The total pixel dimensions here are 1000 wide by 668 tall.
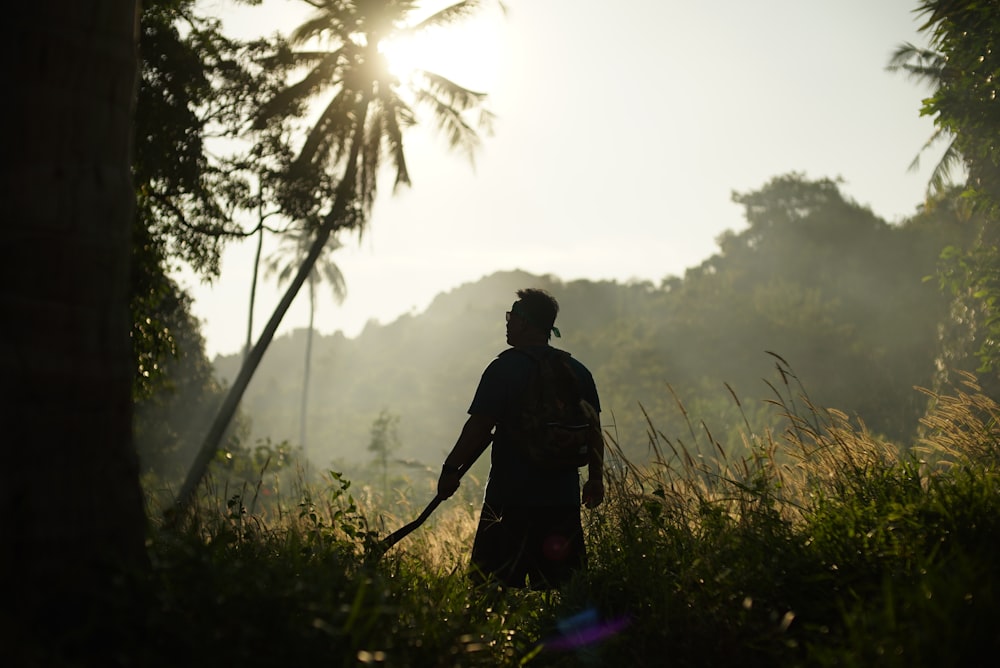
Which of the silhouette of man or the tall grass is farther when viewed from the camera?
the silhouette of man

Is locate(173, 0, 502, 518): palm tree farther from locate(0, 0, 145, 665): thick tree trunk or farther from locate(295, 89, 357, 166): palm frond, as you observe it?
locate(0, 0, 145, 665): thick tree trunk

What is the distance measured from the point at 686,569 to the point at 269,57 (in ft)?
34.7

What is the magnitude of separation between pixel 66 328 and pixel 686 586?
2.61m

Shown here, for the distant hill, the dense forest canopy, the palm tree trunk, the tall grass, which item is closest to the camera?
the tall grass

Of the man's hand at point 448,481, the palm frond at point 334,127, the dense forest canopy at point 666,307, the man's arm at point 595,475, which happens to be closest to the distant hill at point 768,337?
the dense forest canopy at point 666,307

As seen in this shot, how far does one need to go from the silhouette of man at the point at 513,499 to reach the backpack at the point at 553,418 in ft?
0.16

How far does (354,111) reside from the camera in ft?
52.4

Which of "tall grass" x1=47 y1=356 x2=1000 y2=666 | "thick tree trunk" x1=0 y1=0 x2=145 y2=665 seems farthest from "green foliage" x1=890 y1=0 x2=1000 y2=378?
"thick tree trunk" x1=0 y1=0 x2=145 y2=665

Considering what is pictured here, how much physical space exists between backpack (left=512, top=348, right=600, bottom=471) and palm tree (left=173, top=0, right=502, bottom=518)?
1099 centimetres

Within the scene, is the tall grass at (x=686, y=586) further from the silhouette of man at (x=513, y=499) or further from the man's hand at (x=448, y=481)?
the man's hand at (x=448, y=481)

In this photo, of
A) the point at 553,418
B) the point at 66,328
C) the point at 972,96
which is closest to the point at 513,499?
the point at 553,418

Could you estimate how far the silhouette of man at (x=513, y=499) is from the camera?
3.58 meters

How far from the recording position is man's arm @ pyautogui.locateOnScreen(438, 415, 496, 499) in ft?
11.7

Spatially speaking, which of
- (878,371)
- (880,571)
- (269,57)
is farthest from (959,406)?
(878,371)
